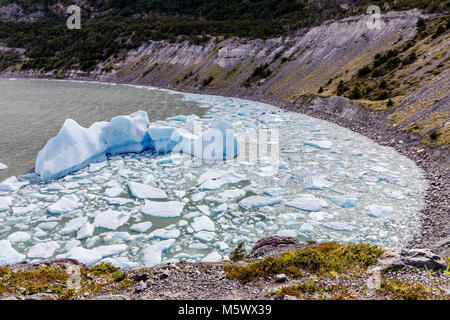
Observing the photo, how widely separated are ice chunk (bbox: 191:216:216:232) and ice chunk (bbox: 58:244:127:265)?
2643 mm

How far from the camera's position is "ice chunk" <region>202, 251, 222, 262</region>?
9.46 m

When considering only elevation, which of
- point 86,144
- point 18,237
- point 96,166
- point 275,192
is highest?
point 86,144

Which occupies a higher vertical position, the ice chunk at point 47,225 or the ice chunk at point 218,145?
the ice chunk at point 218,145

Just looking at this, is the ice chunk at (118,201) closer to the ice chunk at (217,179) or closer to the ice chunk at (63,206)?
the ice chunk at (63,206)

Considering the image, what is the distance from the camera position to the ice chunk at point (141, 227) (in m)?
11.2

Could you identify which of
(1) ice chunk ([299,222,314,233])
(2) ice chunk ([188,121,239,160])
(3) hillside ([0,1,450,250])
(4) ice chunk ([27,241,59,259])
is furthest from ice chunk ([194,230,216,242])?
(2) ice chunk ([188,121,239,160])

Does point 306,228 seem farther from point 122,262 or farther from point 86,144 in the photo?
point 86,144

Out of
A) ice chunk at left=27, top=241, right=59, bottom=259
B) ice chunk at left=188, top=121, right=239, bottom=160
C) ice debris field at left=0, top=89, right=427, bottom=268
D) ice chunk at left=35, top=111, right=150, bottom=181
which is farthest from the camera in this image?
ice chunk at left=188, top=121, right=239, bottom=160

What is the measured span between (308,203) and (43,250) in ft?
33.5

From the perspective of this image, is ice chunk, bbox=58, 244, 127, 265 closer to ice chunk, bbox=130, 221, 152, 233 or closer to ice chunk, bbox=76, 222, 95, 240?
ice chunk, bbox=76, 222, 95, 240

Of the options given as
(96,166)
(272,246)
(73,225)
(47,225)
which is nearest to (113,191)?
(73,225)

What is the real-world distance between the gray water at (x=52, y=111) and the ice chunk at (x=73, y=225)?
6898 mm

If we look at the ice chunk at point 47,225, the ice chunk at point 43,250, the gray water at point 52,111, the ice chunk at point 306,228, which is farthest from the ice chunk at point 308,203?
the gray water at point 52,111

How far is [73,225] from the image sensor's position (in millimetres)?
11367
